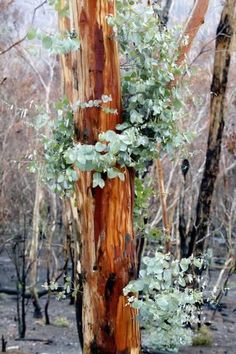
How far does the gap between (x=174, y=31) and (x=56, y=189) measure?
1.16 metres

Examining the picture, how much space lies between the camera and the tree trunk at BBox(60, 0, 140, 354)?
143 inches

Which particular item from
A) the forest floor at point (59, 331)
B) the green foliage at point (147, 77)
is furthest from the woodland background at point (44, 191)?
the green foliage at point (147, 77)

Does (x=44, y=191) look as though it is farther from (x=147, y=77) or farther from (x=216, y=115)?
(x=147, y=77)

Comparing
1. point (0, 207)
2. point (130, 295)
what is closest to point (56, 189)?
point (130, 295)

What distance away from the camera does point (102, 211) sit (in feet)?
12.1

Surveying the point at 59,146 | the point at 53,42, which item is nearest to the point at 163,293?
the point at 59,146

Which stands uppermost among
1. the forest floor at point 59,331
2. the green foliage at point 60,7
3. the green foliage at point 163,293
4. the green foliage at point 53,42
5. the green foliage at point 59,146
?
the green foliage at point 60,7

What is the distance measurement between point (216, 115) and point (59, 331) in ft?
14.1

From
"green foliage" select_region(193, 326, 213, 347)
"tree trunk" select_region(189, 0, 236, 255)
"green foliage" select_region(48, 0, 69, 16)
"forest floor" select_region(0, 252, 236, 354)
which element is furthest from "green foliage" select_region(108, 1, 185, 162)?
"green foliage" select_region(193, 326, 213, 347)

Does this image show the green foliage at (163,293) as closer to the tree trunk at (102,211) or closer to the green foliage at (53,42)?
the tree trunk at (102,211)

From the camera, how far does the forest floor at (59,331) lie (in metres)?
8.67

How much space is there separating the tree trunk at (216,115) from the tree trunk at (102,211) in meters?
4.74

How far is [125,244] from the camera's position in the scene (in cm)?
372

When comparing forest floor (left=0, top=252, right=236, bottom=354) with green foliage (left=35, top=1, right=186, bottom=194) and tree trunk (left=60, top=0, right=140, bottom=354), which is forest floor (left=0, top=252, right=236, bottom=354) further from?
green foliage (left=35, top=1, right=186, bottom=194)
